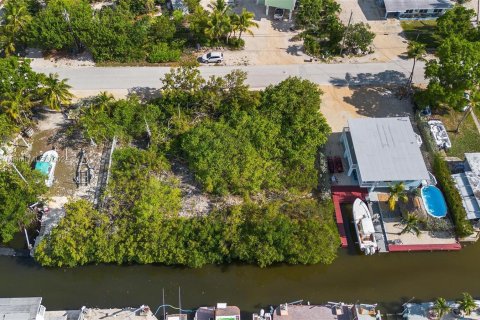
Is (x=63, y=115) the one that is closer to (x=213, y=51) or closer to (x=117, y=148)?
(x=117, y=148)

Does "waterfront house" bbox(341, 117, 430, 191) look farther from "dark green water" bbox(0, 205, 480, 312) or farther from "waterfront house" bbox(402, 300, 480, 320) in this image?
"waterfront house" bbox(402, 300, 480, 320)

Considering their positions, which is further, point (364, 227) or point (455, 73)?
point (455, 73)

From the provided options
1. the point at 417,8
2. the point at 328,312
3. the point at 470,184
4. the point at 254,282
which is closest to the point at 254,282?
the point at 254,282

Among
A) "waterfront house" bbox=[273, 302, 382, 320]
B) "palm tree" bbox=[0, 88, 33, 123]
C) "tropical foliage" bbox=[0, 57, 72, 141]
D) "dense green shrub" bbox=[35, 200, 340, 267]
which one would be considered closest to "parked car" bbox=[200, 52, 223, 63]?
"tropical foliage" bbox=[0, 57, 72, 141]

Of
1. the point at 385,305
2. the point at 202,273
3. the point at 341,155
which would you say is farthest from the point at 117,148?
the point at 385,305

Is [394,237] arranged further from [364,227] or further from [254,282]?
[254,282]

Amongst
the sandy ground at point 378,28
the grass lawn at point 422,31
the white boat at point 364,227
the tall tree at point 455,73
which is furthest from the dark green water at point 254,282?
the grass lawn at point 422,31

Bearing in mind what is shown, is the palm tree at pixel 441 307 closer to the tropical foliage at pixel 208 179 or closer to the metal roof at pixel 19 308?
the tropical foliage at pixel 208 179
